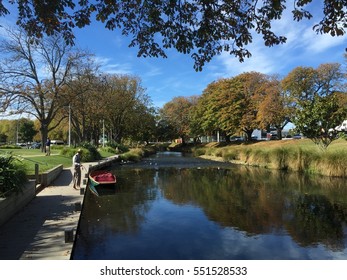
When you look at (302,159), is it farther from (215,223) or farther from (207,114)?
(207,114)

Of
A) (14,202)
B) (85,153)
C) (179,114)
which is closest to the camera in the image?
(14,202)

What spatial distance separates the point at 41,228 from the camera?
9.34m

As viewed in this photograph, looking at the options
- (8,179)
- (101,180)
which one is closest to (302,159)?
(101,180)

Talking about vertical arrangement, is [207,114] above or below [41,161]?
above

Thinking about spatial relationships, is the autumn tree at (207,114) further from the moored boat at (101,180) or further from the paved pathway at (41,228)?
the paved pathway at (41,228)

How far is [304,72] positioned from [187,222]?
43.7m

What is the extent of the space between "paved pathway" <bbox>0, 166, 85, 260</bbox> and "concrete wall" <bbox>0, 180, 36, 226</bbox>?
0.16 m

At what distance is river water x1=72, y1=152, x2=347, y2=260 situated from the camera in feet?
30.1

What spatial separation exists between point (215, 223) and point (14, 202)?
6523mm

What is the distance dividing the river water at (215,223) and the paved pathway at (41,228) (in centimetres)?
67

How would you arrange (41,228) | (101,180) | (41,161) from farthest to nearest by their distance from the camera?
(41,161)
(101,180)
(41,228)

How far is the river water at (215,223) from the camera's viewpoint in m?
9.17

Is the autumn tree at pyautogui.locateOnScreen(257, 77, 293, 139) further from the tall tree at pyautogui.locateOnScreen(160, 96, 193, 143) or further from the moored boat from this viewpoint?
the moored boat

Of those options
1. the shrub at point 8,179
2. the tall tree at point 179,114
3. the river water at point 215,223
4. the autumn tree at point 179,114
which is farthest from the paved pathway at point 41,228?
the tall tree at point 179,114
